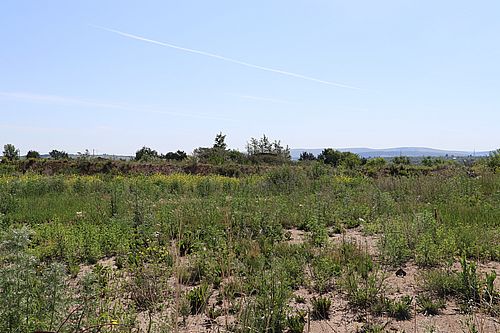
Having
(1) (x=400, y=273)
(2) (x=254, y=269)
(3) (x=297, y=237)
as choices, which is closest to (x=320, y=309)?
(2) (x=254, y=269)

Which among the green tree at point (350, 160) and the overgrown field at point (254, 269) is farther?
the green tree at point (350, 160)

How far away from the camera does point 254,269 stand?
430 centimetres

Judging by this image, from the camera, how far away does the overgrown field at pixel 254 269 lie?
8.81ft

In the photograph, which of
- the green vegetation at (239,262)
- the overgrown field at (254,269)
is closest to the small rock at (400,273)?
the overgrown field at (254,269)

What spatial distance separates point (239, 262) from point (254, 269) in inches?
10.8

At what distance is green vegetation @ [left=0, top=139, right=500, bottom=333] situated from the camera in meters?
2.67

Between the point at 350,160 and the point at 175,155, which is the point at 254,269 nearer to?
the point at 350,160

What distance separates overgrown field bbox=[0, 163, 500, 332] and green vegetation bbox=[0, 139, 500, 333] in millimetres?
16

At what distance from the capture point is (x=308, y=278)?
4.36 m

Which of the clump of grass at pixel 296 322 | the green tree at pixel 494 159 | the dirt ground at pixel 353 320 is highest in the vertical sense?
the green tree at pixel 494 159

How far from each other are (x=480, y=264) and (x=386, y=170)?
17412 millimetres

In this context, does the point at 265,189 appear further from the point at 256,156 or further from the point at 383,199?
the point at 256,156

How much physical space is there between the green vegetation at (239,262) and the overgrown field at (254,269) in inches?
0.6

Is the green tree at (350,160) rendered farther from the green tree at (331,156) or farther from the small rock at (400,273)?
the small rock at (400,273)
